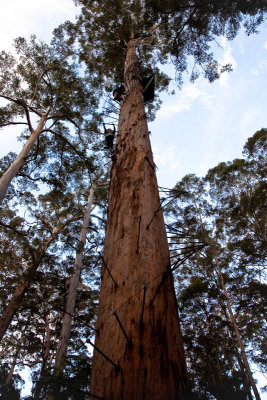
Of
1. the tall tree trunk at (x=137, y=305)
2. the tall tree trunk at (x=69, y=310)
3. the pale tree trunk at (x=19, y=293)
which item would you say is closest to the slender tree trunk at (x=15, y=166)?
the tall tree trunk at (x=69, y=310)

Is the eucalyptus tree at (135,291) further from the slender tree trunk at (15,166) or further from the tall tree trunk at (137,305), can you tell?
the slender tree trunk at (15,166)

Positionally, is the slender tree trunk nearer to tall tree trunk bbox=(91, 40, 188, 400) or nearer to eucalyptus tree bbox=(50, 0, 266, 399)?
eucalyptus tree bbox=(50, 0, 266, 399)

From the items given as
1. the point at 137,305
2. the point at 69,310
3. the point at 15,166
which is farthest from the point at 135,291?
the point at 69,310

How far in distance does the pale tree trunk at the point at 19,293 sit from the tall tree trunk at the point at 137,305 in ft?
28.0

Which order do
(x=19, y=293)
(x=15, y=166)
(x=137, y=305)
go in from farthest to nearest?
(x=19, y=293), (x=15, y=166), (x=137, y=305)

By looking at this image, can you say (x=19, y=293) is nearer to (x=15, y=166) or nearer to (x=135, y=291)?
(x=15, y=166)

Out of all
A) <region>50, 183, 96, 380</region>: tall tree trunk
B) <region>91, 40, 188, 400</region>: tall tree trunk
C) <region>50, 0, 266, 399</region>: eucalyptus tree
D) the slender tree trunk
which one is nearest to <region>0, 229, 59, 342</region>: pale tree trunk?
<region>50, 183, 96, 380</region>: tall tree trunk

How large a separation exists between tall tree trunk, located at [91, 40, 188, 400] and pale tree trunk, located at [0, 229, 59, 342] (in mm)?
8548

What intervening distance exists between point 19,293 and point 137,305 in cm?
931

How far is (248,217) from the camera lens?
11.4m

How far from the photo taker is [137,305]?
125cm

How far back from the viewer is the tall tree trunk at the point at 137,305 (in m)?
1.00

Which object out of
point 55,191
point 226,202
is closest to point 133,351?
point 55,191

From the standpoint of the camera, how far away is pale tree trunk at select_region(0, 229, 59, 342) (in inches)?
326
